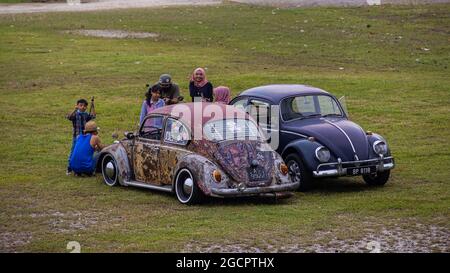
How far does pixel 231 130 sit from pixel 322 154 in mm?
1632

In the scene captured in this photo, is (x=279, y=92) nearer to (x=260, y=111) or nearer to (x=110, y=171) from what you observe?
(x=260, y=111)

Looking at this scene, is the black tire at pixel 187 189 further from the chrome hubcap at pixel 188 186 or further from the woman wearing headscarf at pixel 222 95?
the woman wearing headscarf at pixel 222 95

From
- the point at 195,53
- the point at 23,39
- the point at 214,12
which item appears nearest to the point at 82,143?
the point at 195,53

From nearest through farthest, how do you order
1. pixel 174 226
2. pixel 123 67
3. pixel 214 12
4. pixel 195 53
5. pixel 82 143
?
pixel 174 226 → pixel 82 143 → pixel 123 67 → pixel 195 53 → pixel 214 12

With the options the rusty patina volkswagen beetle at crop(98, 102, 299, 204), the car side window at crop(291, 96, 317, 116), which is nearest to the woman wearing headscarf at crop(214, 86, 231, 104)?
the car side window at crop(291, 96, 317, 116)

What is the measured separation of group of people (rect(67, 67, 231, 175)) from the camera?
18.6m

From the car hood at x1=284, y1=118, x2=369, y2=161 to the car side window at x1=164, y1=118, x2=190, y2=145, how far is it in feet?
7.23

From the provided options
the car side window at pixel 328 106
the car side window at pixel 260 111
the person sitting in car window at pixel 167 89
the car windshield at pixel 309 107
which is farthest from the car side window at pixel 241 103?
the car side window at pixel 328 106

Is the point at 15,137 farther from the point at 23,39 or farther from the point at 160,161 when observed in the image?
the point at 23,39

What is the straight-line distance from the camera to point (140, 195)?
55.5 ft

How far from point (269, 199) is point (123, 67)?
15.4 meters

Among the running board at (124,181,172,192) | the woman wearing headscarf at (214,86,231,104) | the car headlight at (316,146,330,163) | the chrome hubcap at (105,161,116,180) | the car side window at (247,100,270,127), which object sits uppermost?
the woman wearing headscarf at (214,86,231,104)

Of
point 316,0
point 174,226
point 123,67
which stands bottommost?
point 174,226

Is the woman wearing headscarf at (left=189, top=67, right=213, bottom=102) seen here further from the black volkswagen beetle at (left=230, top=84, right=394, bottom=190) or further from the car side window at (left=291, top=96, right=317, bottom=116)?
the car side window at (left=291, top=96, right=317, bottom=116)
